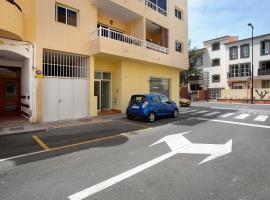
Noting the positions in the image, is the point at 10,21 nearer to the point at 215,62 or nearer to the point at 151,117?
the point at 151,117

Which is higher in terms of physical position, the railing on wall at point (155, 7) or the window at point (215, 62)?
the railing on wall at point (155, 7)

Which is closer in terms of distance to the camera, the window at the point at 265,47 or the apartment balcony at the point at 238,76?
the window at the point at 265,47

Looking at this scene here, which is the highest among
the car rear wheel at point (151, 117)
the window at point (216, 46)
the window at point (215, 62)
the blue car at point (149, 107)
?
the window at point (216, 46)

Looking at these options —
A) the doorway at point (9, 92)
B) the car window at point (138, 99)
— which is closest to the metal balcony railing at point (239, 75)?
the car window at point (138, 99)

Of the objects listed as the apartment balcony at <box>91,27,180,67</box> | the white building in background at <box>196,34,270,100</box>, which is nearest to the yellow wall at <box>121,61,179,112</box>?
the apartment balcony at <box>91,27,180,67</box>

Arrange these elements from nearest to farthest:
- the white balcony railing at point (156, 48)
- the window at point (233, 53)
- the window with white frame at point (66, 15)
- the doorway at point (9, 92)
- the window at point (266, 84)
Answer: the window with white frame at point (66, 15), the doorway at point (9, 92), the white balcony railing at point (156, 48), the window at point (266, 84), the window at point (233, 53)

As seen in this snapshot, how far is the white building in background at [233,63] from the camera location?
36312 mm

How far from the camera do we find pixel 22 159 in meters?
5.58

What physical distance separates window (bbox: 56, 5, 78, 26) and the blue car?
6105mm

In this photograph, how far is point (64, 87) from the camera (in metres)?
12.3

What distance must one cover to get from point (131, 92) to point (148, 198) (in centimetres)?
1316

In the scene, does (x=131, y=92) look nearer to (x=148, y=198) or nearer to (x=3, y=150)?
(x=3, y=150)

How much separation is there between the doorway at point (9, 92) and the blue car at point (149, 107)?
23.9ft

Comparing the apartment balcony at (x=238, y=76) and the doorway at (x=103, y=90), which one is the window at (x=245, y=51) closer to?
the apartment balcony at (x=238, y=76)
